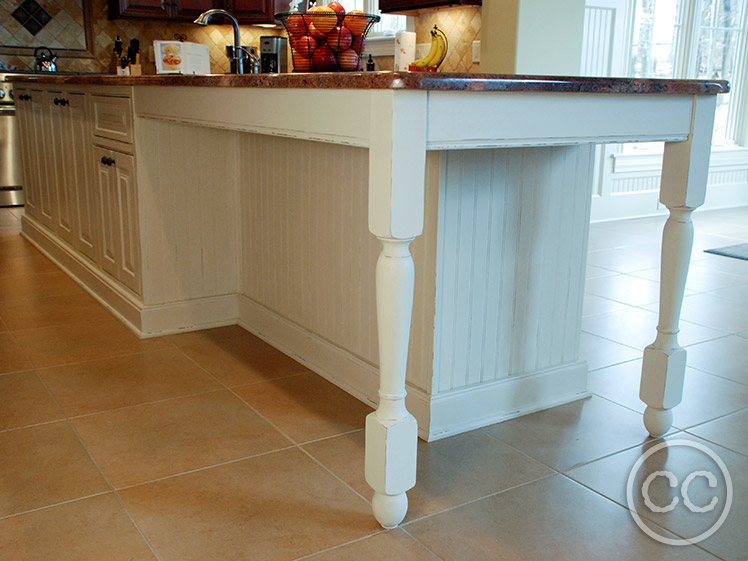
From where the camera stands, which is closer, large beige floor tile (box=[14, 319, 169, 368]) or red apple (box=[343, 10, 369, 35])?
red apple (box=[343, 10, 369, 35])

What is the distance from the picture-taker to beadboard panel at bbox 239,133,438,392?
2.11m

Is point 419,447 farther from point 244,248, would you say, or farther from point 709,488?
point 244,248

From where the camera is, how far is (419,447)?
2064mm

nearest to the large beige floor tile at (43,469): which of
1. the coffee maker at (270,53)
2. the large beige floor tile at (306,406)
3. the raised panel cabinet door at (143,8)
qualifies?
the large beige floor tile at (306,406)

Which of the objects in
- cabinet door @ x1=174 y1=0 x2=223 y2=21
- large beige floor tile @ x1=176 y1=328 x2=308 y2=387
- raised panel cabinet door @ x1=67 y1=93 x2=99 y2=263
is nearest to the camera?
large beige floor tile @ x1=176 y1=328 x2=308 y2=387

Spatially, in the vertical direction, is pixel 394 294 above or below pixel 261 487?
above

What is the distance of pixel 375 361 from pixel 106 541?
3.21 ft

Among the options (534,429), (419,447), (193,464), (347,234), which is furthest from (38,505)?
(534,429)

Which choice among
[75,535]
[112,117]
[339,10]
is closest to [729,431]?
[339,10]

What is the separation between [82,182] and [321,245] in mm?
1659

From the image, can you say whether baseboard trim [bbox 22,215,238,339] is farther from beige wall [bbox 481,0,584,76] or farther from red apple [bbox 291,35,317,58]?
beige wall [bbox 481,0,584,76]

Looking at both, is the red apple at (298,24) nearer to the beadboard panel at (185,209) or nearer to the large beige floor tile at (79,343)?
the beadboard panel at (185,209)

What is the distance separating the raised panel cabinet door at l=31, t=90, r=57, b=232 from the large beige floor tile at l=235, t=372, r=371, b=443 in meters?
2.33

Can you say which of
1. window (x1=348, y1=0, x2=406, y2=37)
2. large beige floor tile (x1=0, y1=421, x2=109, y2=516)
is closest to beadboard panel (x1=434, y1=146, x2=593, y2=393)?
large beige floor tile (x1=0, y1=421, x2=109, y2=516)
